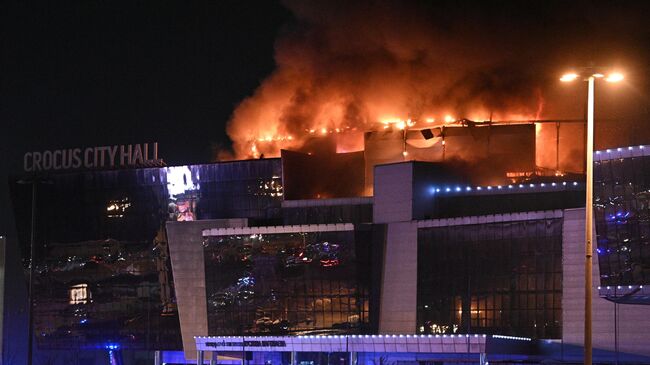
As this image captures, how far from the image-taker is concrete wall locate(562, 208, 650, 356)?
77.2 meters

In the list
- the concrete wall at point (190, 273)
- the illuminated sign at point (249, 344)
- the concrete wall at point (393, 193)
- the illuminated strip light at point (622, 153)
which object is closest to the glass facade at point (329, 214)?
the concrete wall at point (393, 193)

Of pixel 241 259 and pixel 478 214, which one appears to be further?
pixel 241 259

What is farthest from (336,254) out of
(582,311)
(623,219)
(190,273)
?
(623,219)

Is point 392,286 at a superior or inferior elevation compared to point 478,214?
inferior

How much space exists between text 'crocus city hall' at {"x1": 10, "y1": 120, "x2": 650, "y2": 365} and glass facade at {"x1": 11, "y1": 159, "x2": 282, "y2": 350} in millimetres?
152

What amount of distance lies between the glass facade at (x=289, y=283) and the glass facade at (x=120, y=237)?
18.5 feet

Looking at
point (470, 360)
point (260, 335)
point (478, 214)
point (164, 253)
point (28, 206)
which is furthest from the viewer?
point (28, 206)

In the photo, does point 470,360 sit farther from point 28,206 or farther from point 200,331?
point 28,206

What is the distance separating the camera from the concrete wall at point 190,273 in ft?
337

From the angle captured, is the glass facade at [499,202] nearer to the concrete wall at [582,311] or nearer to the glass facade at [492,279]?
the glass facade at [492,279]

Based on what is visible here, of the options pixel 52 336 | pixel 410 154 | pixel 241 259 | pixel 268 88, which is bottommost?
pixel 52 336

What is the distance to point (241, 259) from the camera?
98750 mm

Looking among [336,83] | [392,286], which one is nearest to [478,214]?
[392,286]

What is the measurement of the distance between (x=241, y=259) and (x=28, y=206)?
89.3 feet
